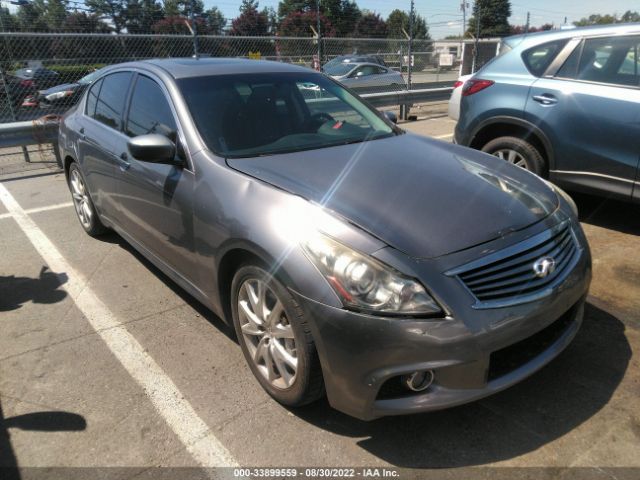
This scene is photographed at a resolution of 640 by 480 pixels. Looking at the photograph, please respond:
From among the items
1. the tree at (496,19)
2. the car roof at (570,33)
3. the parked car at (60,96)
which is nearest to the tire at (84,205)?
the car roof at (570,33)

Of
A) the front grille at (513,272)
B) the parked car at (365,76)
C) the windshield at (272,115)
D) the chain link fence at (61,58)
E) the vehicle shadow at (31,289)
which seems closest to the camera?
the front grille at (513,272)

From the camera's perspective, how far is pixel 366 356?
2045 mm

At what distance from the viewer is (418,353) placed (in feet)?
6.59

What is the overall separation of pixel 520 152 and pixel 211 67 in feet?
9.98

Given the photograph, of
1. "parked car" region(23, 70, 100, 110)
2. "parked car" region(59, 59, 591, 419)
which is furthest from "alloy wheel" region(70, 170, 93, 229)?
"parked car" region(23, 70, 100, 110)

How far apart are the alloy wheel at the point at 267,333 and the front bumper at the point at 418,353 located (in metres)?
0.26

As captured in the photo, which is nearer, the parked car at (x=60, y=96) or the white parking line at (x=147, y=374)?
the white parking line at (x=147, y=374)

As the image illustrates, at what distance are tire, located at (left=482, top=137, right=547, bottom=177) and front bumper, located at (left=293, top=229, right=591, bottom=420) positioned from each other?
2896mm

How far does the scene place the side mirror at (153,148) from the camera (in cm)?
288

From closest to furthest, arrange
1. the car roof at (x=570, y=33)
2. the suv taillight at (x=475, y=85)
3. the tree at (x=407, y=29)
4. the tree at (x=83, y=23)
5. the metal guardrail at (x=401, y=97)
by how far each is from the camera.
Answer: the car roof at (x=570, y=33) < the suv taillight at (x=475, y=85) < the tree at (x=83, y=23) < the metal guardrail at (x=401, y=97) < the tree at (x=407, y=29)

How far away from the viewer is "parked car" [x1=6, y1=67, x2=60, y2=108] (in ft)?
28.7

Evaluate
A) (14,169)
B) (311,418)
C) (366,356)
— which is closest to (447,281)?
(366,356)

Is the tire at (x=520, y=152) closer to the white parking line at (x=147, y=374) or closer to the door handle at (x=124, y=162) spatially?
the door handle at (x=124, y=162)

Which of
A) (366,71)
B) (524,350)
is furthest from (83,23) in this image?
(524,350)
